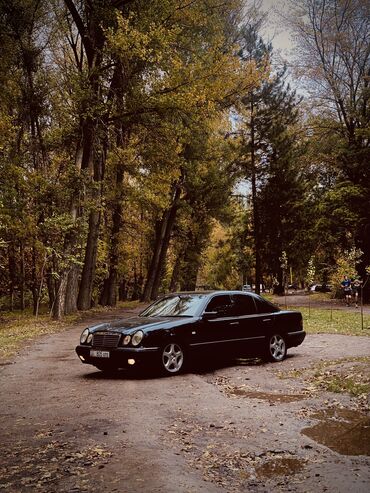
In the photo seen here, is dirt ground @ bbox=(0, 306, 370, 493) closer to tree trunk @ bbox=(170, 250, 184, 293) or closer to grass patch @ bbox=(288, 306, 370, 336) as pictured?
grass patch @ bbox=(288, 306, 370, 336)

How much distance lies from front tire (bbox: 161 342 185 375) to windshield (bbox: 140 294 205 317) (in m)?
0.82

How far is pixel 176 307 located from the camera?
34.7ft

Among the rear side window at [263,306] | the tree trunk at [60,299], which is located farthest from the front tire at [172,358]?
the tree trunk at [60,299]

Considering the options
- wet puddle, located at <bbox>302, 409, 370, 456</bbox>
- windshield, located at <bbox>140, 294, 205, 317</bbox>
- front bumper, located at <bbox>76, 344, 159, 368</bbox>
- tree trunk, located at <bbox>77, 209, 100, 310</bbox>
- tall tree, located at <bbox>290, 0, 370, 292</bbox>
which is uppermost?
tall tree, located at <bbox>290, 0, 370, 292</bbox>

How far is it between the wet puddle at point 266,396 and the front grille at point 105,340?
7.17 ft

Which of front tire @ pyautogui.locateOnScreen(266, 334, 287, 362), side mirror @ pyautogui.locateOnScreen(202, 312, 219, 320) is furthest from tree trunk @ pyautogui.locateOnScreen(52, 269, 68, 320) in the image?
side mirror @ pyautogui.locateOnScreen(202, 312, 219, 320)

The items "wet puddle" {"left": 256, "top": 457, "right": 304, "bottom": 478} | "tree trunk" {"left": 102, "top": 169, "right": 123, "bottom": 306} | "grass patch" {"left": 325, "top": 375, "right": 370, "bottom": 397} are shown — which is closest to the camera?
"wet puddle" {"left": 256, "top": 457, "right": 304, "bottom": 478}

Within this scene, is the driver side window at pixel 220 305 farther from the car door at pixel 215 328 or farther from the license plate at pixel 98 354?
the license plate at pixel 98 354

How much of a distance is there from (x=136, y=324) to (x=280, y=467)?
505 centimetres

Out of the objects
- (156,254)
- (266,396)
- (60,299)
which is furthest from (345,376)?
(156,254)

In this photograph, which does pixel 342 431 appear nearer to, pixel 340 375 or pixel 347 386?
pixel 347 386

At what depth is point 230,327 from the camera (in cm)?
1069

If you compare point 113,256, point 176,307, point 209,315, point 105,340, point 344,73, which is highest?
point 344,73

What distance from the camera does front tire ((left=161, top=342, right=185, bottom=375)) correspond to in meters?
9.41
